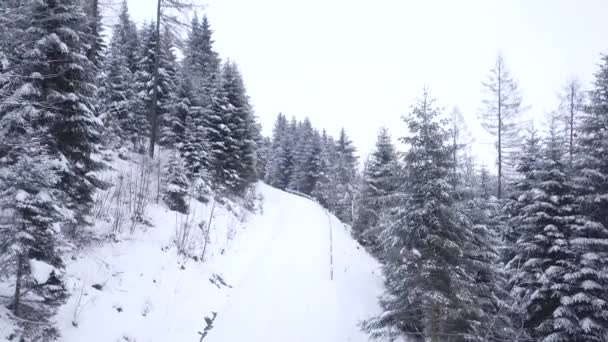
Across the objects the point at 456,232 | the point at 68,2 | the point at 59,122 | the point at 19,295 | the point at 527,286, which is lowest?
the point at 527,286

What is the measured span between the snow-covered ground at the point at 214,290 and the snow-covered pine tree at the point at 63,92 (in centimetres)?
171

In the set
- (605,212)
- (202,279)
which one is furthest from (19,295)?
(605,212)

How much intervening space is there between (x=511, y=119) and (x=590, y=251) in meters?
18.3

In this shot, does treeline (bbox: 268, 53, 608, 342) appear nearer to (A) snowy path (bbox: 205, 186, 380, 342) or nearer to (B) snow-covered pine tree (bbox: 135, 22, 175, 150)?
(A) snowy path (bbox: 205, 186, 380, 342)

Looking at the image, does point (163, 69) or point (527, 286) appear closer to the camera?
point (527, 286)

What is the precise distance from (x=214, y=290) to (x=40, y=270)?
5657 mm

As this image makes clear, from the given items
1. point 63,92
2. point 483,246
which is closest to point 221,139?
point 63,92

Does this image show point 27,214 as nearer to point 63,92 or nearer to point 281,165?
point 63,92

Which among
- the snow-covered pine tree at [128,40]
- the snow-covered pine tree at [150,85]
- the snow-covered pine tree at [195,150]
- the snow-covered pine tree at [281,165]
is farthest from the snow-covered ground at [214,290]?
the snow-covered pine tree at [281,165]

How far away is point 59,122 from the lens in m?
8.51

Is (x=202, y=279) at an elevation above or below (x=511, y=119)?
below

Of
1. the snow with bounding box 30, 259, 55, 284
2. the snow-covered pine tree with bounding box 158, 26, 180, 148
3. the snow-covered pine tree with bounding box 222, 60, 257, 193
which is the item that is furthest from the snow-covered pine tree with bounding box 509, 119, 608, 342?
the snow-covered pine tree with bounding box 158, 26, 180, 148

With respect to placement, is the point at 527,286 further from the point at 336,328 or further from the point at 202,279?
the point at 202,279

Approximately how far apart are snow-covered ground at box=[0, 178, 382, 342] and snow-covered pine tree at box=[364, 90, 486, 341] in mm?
2366
